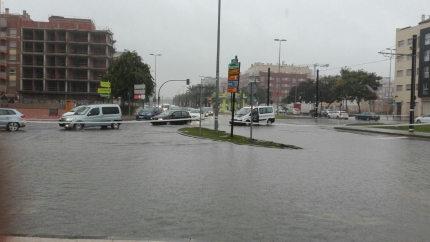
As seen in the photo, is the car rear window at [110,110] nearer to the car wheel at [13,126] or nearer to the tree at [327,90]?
the car wheel at [13,126]

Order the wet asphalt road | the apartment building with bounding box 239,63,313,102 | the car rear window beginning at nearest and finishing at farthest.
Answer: the wet asphalt road
the car rear window
the apartment building with bounding box 239,63,313,102

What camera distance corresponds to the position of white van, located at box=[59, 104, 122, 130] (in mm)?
27453

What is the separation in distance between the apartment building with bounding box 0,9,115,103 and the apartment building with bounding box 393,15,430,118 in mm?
54847

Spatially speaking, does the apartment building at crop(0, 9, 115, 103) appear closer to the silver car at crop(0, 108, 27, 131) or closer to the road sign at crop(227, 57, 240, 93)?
the silver car at crop(0, 108, 27, 131)

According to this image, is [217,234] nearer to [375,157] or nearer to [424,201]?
[424,201]

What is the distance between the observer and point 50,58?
79.6 meters

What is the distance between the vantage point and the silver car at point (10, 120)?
24.6 m

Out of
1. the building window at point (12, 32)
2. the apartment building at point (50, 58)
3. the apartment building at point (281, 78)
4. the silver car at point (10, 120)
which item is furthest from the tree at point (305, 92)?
the silver car at point (10, 120)

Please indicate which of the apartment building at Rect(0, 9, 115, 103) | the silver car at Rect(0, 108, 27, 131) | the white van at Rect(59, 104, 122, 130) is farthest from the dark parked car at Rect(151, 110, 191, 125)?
the apartment building at Rect(0, 9, 115, 103)

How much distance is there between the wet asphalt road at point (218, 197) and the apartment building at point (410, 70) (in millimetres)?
58136

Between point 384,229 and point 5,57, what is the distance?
8478 centimetres

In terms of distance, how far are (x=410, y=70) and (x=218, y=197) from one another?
241 ft

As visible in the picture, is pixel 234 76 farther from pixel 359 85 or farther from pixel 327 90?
pixel 327 90

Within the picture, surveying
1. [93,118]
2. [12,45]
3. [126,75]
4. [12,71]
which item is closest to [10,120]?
[93,118]
